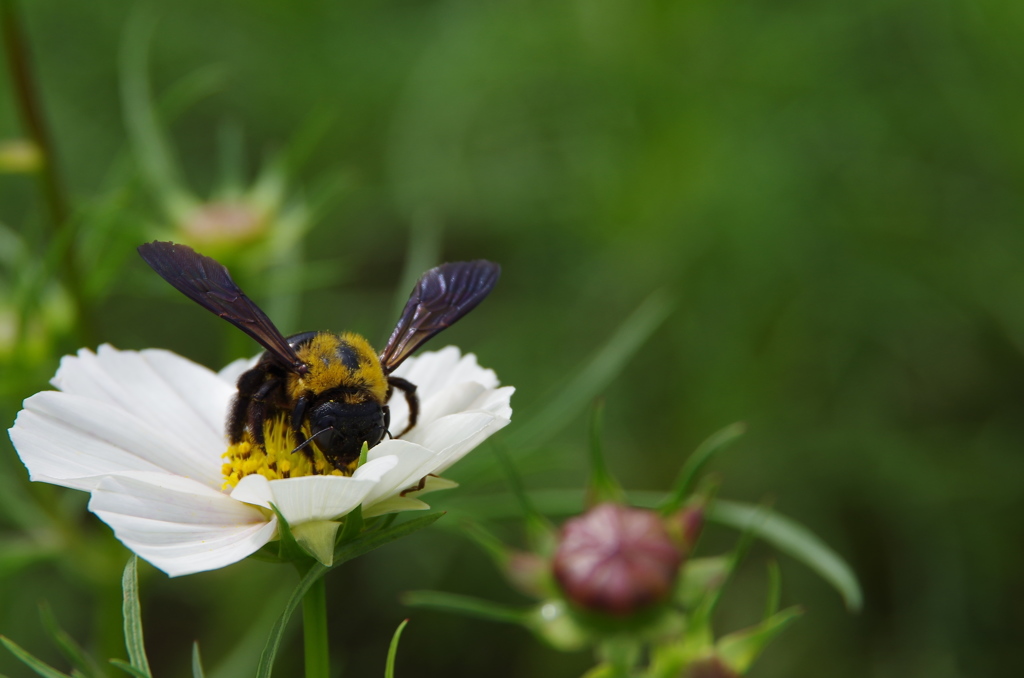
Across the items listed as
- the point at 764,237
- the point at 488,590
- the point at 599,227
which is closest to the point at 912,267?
the point at 764,237

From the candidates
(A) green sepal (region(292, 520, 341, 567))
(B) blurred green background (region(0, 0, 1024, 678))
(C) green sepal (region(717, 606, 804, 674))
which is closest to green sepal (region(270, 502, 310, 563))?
(A) green sepal (region(292, 520, 341, 567))

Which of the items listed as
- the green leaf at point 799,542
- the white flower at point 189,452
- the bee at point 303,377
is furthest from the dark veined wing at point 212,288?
the green leaf at point 799,542

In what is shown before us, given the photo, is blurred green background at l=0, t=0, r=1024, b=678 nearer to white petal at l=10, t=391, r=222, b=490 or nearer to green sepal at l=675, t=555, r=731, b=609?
green sepal at l=675, t=555, r=731, b=609

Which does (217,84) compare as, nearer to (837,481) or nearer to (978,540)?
(837,481)

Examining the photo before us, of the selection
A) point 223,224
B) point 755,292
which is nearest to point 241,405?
point 223,224

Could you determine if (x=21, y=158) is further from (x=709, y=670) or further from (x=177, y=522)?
(x=709, y=670)

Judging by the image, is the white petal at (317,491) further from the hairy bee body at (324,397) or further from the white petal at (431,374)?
the white petal at (431,374)
